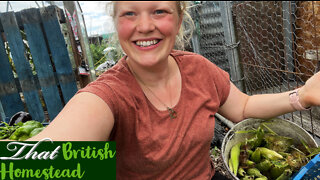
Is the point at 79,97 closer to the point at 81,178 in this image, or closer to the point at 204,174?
the point at 81,178

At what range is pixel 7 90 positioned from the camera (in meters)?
3.10

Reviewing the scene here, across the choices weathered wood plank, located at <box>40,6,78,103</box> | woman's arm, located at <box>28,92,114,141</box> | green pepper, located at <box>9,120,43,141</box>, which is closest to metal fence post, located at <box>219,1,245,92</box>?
woman's arm, located at <box>28,92,114,141</box>

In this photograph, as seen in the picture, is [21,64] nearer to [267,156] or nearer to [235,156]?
[235,156]

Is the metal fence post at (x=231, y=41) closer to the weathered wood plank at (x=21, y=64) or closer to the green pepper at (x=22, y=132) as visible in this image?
the green pepper at (x=22, y=132)

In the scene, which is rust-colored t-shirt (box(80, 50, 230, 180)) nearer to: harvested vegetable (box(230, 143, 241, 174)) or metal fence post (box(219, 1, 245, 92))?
harvested vegetable (box(230, 143, 241, 174))

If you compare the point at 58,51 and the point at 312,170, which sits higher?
the point at 58,51

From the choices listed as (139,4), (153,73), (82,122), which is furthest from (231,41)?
(82,122)

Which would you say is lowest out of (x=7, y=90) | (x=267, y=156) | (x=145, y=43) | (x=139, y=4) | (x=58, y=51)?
(x=267, y=156)

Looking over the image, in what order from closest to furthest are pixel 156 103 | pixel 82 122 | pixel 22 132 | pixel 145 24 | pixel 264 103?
1. pixel 82 122
2. pixel 145 24
3. pixel 156 103
4. pixel 264 103
5. pixel 22 132

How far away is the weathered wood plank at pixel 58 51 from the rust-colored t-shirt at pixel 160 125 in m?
2.10

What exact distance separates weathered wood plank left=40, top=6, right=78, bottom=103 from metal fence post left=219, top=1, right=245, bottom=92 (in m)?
1.97

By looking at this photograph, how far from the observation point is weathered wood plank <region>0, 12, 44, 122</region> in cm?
292

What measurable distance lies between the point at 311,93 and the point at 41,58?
9.62 feet

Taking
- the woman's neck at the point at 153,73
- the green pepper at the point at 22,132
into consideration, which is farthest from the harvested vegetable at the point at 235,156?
the green pepper at the point at 22,132
